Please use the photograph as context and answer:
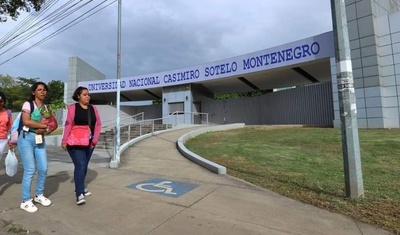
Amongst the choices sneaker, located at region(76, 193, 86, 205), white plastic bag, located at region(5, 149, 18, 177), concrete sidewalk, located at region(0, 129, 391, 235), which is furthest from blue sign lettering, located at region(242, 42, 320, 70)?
white plastic bag, located at region(5, 149, 18, 177)

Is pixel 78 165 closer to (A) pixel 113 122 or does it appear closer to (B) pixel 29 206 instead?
(B) pixel 29 206

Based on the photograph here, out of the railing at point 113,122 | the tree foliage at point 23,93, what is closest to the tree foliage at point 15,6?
the railing at point 113,122

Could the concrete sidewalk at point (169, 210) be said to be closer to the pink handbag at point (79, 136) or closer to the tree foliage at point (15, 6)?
the pink handbag at point (79, 136)

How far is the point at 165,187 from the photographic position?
5.61 metres

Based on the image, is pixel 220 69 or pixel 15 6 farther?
pixel 220 69

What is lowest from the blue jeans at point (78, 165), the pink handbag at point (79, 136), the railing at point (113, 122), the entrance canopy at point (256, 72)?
the blue jeans at point (78, 165)

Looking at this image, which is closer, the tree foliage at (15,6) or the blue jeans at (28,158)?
the blue jeans at (28,158)

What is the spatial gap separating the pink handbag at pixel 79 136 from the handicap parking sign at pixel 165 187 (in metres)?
1.51

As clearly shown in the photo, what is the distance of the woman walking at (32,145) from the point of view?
4254 millimetres

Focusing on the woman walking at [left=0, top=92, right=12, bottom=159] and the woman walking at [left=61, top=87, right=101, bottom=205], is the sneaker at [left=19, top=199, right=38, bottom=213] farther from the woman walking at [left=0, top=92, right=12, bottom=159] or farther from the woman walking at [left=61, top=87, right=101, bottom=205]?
the woman walking at [left=0, top=92, right=12, bottom=159]

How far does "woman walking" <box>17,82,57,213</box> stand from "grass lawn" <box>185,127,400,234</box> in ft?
12.5

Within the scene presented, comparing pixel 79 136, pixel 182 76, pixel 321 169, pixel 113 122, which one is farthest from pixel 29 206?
pixel 113 122

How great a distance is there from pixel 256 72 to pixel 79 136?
16806mm

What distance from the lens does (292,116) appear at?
21.9m
